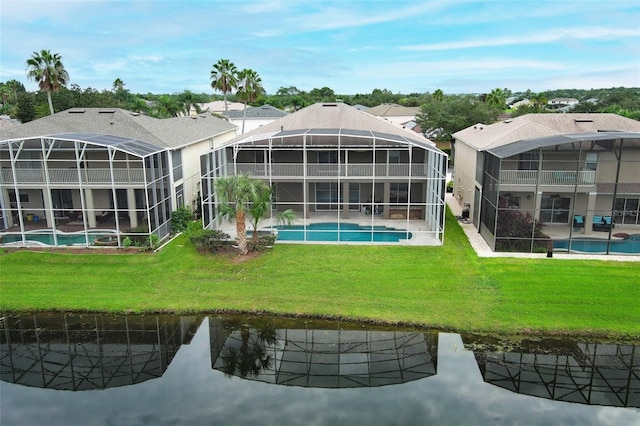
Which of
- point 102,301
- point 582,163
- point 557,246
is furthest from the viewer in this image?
point 582,163

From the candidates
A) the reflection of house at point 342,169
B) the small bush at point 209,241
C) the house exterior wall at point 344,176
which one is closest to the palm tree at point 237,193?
the small bush at point 209,241

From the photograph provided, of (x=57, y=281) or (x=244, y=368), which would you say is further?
(x=57, y=281)

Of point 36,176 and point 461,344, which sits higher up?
point 36,176

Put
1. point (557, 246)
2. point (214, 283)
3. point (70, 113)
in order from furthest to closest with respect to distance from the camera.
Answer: point (70, 113) < point (557, 246) < point (214, 283)

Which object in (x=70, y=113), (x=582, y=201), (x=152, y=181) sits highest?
(x=70, y=113)

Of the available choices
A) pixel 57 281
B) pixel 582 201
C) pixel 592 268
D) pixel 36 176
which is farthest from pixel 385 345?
pixel 36 176

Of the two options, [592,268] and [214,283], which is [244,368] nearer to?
[214,283]

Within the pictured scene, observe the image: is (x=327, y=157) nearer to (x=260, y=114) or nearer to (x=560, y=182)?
(x=560, y=182)

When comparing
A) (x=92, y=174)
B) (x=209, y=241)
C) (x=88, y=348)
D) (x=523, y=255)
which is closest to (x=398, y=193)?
(x=523, y=255)

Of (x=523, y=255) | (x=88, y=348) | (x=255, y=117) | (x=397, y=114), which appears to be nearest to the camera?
(x=88, y=348)
